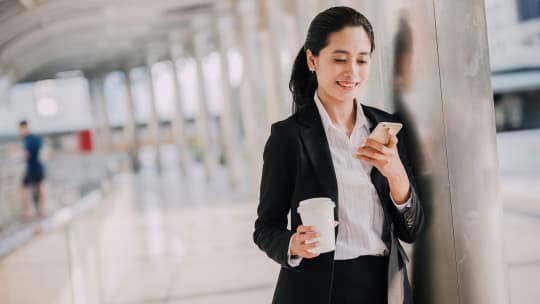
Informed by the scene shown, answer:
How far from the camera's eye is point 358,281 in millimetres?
1463

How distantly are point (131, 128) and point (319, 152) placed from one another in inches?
958

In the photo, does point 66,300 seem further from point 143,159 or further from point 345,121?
point 143,159

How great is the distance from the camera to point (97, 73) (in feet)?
80.8

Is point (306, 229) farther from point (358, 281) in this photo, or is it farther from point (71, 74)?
point (71, 74)

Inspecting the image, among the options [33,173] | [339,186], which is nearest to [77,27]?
[33,173]

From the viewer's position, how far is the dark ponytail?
4.53 ft

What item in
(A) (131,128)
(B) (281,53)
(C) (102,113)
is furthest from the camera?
(C) (102,113)

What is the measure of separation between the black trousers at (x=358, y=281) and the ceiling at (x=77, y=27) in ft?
7.21

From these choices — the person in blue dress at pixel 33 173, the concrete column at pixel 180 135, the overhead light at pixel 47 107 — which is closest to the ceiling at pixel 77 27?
the overhead light at pixel 47 107

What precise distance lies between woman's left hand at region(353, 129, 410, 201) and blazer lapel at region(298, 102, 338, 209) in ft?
0.31

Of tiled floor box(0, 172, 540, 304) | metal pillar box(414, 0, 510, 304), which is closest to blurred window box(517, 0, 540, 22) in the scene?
tiled floor box(0, 172, 540, 304)

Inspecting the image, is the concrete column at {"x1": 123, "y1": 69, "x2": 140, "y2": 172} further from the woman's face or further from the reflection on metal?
the woman's face

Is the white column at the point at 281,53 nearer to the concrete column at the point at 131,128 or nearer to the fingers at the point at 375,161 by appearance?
the fingers at the point at 375,161

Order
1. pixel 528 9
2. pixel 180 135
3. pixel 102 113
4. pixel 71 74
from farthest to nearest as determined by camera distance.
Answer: pixel 102 113 < pixel 71 74 < pixel 180 135 < pixel 528 9
